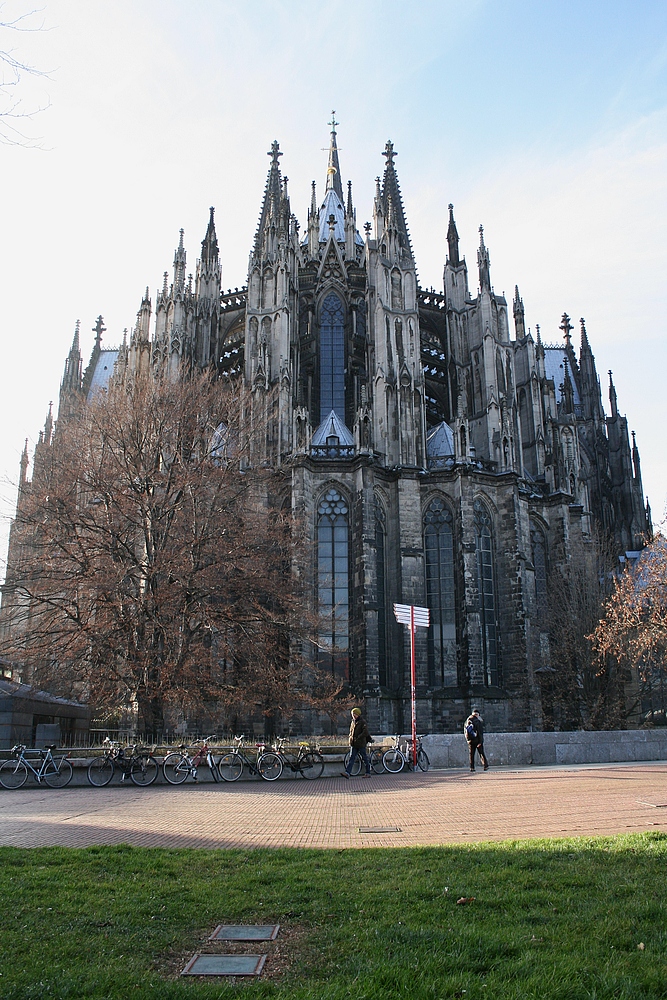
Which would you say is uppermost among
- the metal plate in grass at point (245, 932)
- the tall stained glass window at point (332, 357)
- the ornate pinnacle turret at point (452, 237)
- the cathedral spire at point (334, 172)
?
the cathedral spire at point (334, 172)

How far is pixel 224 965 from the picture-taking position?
14.3 feet

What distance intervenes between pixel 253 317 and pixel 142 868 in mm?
34828

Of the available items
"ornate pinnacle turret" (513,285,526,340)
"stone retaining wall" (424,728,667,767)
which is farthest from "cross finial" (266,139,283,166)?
"stone retaining wall" (424,728,667,767)

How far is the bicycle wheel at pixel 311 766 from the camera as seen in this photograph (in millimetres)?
17453

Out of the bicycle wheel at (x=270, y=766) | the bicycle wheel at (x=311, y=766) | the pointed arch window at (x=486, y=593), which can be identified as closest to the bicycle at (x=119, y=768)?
the bicycle wheel at (x=270, y=766)

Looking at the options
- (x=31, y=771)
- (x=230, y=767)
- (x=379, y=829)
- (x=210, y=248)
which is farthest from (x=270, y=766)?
(x=210, y=248)

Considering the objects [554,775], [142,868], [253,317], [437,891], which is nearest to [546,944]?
[437,891]

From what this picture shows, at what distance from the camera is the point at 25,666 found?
23.3 metres

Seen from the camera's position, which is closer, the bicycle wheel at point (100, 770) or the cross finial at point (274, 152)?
the bicycle wheel at point (100, 770)

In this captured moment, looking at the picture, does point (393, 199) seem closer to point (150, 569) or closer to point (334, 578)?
point (334, 578)

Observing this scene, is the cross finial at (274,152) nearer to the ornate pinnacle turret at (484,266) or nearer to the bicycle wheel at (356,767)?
the ornate pinnacle turret at (484,266)

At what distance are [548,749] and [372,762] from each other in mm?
5153

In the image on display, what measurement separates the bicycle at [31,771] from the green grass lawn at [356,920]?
9520 mm

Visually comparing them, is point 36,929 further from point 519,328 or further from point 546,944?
point 519,328
